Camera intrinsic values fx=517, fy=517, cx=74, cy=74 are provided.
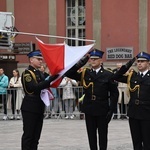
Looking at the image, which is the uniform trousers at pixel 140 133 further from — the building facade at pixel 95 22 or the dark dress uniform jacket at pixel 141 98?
the building facade at pixel 95 22

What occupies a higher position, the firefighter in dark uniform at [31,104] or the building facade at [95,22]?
the building facade at [95,22]

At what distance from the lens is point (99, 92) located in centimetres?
861

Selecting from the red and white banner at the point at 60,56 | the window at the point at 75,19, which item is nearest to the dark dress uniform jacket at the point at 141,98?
the red and white banner at the point at 60,56

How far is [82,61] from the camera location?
8.43m

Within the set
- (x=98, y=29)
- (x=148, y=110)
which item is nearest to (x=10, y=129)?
(x=148, y=110)

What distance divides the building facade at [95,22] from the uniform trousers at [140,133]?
59.3 feet

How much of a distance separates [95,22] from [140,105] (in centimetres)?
1941

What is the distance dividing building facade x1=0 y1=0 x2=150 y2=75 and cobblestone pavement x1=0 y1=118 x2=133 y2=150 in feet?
36.0

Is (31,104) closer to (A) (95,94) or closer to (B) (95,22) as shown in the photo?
(A) (95,94)

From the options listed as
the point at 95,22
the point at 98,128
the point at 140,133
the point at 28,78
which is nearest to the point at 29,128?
the point at 28,78

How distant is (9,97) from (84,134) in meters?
5.21

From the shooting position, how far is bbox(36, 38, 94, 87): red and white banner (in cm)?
835

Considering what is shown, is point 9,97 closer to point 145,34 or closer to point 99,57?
point 99,57

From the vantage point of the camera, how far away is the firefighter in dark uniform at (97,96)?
8.59 meters
